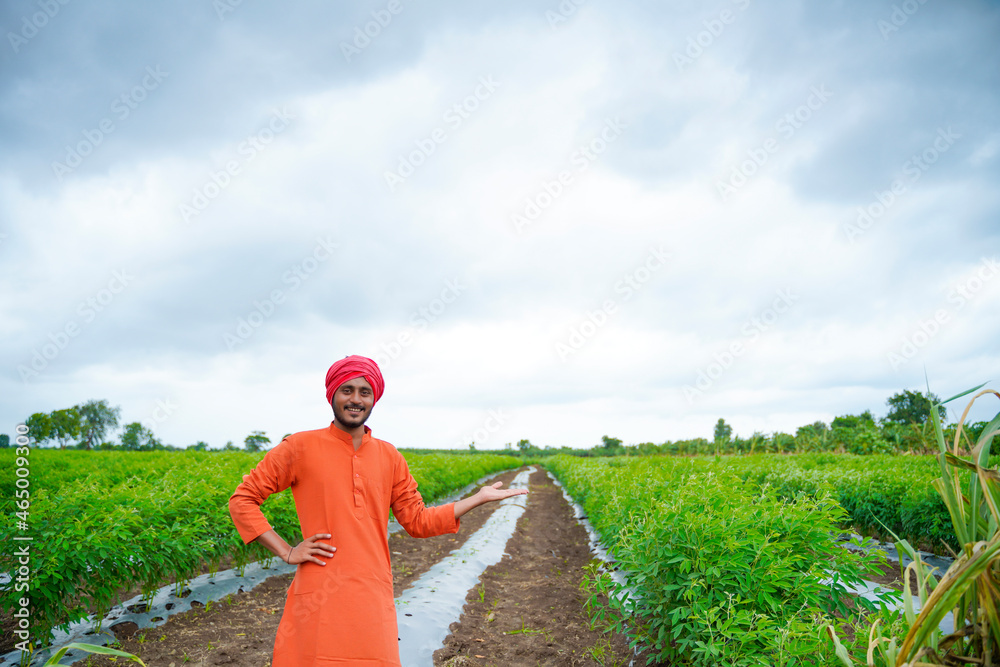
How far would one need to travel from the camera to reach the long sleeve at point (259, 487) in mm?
2328

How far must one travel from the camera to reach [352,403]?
98.3 inches

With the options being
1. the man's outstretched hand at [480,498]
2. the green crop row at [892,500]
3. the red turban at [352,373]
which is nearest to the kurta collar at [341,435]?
the red turban at [352,373]

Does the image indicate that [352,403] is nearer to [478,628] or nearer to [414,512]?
[414,512]

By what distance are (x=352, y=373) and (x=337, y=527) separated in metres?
0.68

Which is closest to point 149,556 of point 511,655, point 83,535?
point 83,535

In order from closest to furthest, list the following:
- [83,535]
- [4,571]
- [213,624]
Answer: [4,571] → [83,535] → [213,624]

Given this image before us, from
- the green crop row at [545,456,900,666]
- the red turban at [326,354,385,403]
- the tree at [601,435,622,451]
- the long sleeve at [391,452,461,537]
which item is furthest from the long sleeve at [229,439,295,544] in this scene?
the tree at [601,435,622,451]

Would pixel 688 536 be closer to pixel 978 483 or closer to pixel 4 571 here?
pixel 978 483

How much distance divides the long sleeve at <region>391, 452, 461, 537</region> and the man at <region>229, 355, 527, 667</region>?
0.9 inches

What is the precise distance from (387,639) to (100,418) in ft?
267

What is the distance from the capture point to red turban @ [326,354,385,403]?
8.19 feet

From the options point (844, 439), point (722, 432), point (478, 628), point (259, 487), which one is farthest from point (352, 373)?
point (722, 432)

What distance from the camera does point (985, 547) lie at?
1262 millimetres

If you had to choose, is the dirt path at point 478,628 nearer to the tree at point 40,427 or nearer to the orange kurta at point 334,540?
the orange kurta at point 334,540
